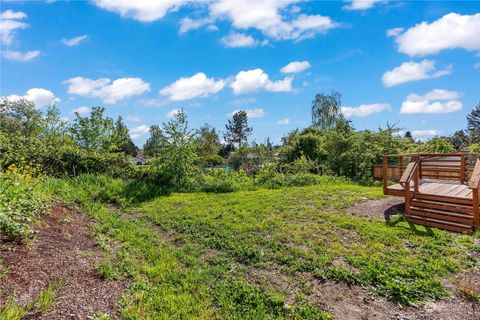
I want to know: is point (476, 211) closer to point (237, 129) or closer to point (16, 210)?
point (16, 210)

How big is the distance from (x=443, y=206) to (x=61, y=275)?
21.4ft

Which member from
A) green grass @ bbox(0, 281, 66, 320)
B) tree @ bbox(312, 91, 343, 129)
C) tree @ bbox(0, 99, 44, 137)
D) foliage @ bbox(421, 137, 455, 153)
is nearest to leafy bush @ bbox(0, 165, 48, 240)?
green grass @ bbox(0, 281, 66, 320)

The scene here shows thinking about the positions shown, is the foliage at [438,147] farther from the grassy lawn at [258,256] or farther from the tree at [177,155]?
the tree at [177,155]

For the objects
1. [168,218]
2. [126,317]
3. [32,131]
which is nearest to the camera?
[126,317]

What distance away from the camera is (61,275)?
9.43 ft

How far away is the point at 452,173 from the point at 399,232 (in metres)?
5.66

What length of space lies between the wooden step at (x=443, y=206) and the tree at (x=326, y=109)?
27389 millimetres

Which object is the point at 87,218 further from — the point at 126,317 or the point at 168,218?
the point at 126,317

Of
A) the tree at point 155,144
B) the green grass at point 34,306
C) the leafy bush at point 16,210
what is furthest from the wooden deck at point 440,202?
the tree at point 155,144

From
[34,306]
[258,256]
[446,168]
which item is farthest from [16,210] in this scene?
[446,168]

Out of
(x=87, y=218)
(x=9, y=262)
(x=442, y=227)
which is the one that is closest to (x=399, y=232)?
(x=442, y=227)

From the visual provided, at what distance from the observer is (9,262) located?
2.76 meters

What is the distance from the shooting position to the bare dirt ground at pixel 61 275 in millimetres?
2424

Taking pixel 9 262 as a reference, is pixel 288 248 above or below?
below
